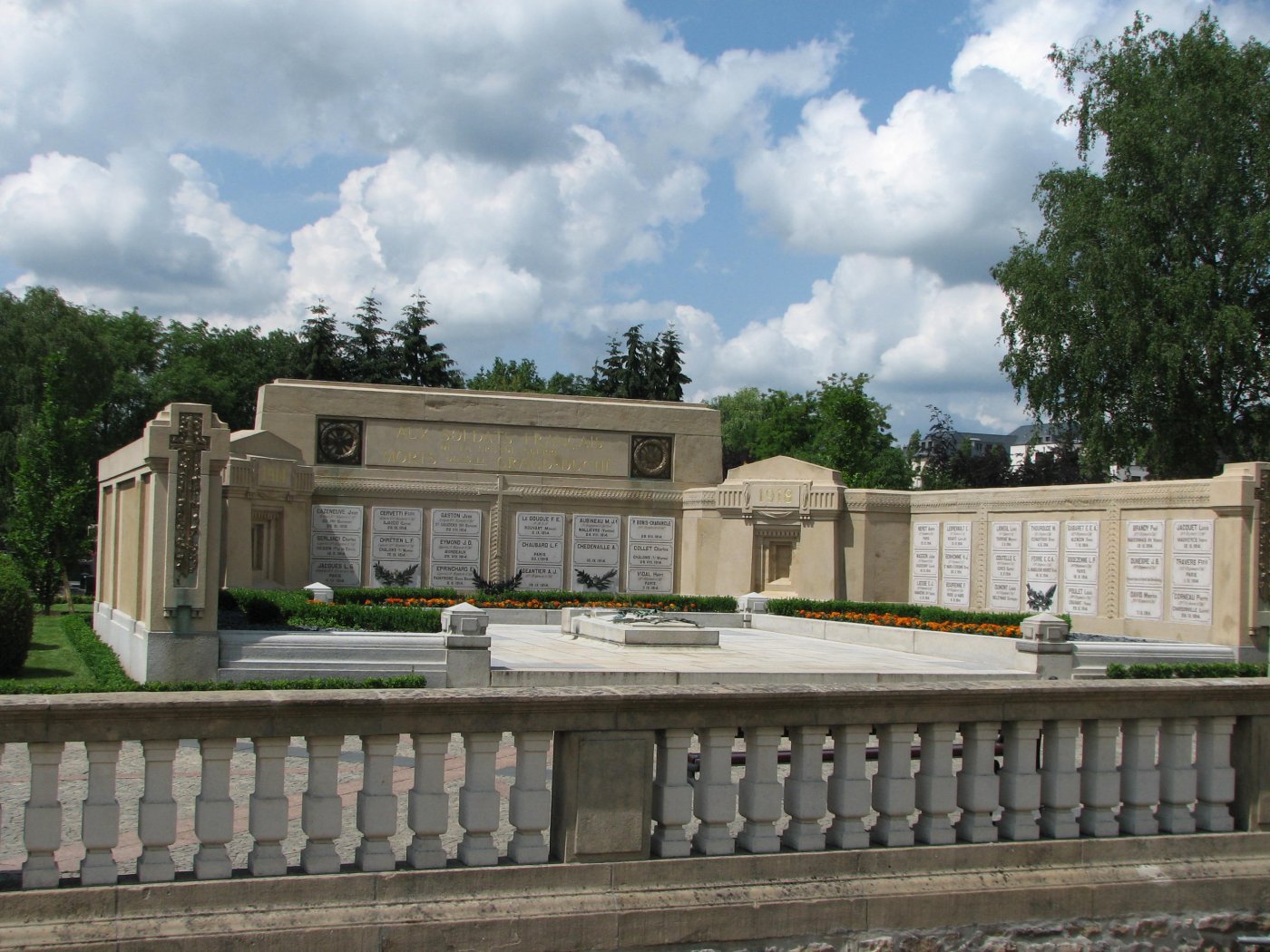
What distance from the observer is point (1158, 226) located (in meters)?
29.4

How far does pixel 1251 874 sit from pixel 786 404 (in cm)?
5531

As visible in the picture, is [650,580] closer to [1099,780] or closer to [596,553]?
[596,553]

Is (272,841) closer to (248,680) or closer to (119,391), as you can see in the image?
(248,680)

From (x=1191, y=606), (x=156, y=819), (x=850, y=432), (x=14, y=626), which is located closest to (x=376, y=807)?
(x=156, y=819)

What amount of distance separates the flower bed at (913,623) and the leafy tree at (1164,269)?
33.4ft

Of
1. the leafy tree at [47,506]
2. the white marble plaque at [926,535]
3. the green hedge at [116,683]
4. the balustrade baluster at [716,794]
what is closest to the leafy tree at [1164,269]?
the white marble plaque at [926,535]

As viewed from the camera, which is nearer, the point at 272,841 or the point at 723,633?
the point at 272,841

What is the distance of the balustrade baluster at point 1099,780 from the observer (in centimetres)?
508

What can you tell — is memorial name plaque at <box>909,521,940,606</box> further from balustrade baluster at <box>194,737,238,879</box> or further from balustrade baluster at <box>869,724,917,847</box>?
balustrade baluster at <box>194,737,238,879</box>

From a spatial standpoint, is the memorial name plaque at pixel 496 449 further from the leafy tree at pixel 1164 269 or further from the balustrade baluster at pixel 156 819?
the balustrade baluster at pixel 156 819

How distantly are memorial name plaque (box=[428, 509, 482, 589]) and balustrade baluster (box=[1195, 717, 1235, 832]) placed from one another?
22951 mm

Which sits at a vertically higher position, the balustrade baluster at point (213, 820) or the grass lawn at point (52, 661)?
the balustrade baluster at point (213, 820)

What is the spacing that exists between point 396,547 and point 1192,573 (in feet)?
54.0

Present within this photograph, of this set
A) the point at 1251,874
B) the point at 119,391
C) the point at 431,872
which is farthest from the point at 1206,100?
the point at 119,391
